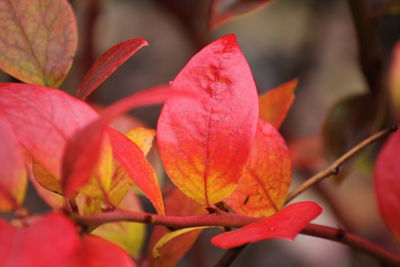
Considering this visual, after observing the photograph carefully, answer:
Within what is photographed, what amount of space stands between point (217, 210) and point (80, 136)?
0.38ft

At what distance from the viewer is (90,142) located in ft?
0.78

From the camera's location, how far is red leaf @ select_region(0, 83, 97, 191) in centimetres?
27

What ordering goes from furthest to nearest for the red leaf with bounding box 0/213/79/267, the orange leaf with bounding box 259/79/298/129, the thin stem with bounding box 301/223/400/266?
1. the orange leaf with bounding box 259/79/298/129
2. the thin stem with bounding box 301/223/400/266
3. the red leaf with bounding box 0/213/79/267

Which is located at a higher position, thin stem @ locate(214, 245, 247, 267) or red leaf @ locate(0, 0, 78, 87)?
red leaf @ locate(0, 0, 78, 87)

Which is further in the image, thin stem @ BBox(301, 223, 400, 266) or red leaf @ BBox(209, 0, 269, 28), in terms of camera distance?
red leaf @ BBox(209, 0, 269, 28)

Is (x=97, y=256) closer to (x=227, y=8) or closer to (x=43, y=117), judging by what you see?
(x=43, y=117)

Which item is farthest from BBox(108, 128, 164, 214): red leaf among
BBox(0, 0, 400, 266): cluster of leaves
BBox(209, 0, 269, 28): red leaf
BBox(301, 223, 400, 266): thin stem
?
BBox(209, 0, 269, 28): red leaf

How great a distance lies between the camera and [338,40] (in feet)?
5.99

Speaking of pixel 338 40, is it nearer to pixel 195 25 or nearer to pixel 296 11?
pixel 296 11

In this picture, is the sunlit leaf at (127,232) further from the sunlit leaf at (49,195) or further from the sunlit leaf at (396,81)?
the sunlit leaf at (396,81)

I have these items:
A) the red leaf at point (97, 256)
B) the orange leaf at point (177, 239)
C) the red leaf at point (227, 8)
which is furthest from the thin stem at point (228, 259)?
the red leaf at point (227, 8)

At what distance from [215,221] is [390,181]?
0.35ft

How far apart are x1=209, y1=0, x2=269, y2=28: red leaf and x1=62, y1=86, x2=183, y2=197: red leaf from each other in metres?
0.29

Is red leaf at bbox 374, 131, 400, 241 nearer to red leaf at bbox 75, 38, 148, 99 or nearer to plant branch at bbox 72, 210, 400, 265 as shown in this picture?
plant branch at bbox 72, 210, 400, 265
